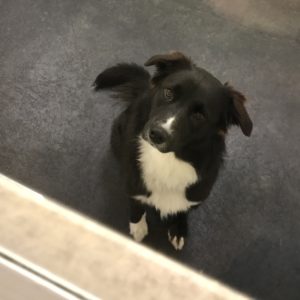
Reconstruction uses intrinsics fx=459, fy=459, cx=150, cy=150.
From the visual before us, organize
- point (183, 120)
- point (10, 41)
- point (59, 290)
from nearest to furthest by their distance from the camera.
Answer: point (59, 290) < point (183, 120) < point (10, 41)

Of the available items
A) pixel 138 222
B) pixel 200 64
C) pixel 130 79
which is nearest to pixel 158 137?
pixel 130 79

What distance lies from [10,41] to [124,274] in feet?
4.91

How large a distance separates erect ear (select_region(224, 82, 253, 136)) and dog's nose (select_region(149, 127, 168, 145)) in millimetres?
211

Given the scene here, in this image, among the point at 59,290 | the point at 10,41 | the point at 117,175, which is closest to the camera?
the point at 59,290

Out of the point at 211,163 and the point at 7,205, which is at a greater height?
the point at 7,205

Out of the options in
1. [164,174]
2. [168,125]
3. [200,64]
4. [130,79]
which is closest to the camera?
[168,125]

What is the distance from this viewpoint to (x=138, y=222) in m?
1.61

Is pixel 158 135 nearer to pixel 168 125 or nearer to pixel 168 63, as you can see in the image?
pixel 168 125

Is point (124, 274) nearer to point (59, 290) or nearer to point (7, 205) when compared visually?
point (59, 290)

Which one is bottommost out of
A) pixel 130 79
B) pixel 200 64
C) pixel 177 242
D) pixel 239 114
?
pixel 177 242

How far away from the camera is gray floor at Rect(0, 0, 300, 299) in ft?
5.47

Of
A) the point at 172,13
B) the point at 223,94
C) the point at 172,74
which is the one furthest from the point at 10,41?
the point at 223,94

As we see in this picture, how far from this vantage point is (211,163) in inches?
53.4

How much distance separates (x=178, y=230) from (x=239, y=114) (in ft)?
1.83
